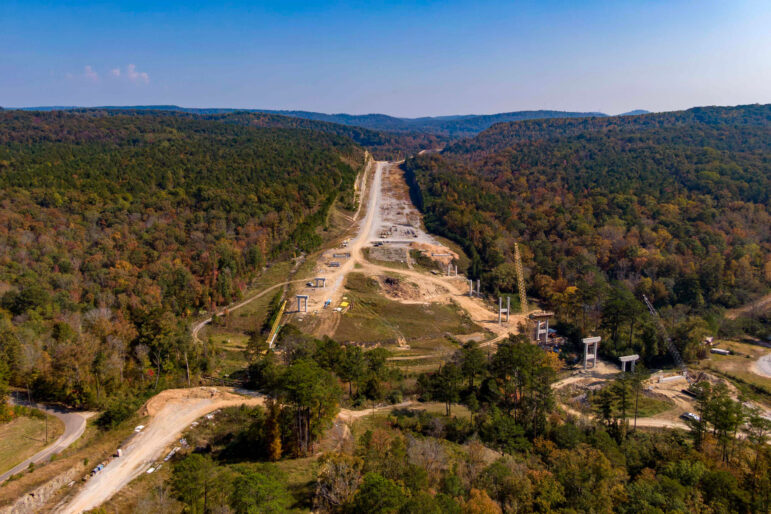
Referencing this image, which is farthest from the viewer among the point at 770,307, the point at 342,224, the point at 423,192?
the point at 423,192

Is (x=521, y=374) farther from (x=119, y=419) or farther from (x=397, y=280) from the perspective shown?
(x=397, y=280)

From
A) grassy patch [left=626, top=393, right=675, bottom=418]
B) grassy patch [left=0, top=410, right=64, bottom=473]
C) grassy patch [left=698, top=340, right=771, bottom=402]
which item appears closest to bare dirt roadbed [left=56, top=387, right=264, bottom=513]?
grassy patch [left=0, top=410, right=64, bottom=473]

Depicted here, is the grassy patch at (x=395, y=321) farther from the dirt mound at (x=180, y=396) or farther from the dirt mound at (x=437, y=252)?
the dirt mound at (x=180, y=396)

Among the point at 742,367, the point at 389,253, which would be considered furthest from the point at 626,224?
the point at 389,253

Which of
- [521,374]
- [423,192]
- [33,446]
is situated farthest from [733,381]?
[423,192]

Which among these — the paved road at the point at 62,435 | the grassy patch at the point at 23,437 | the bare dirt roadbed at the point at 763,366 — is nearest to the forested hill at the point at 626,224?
the bare dirt roadbed at the point at 763,366

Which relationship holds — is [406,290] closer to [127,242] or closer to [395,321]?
[395,321]
